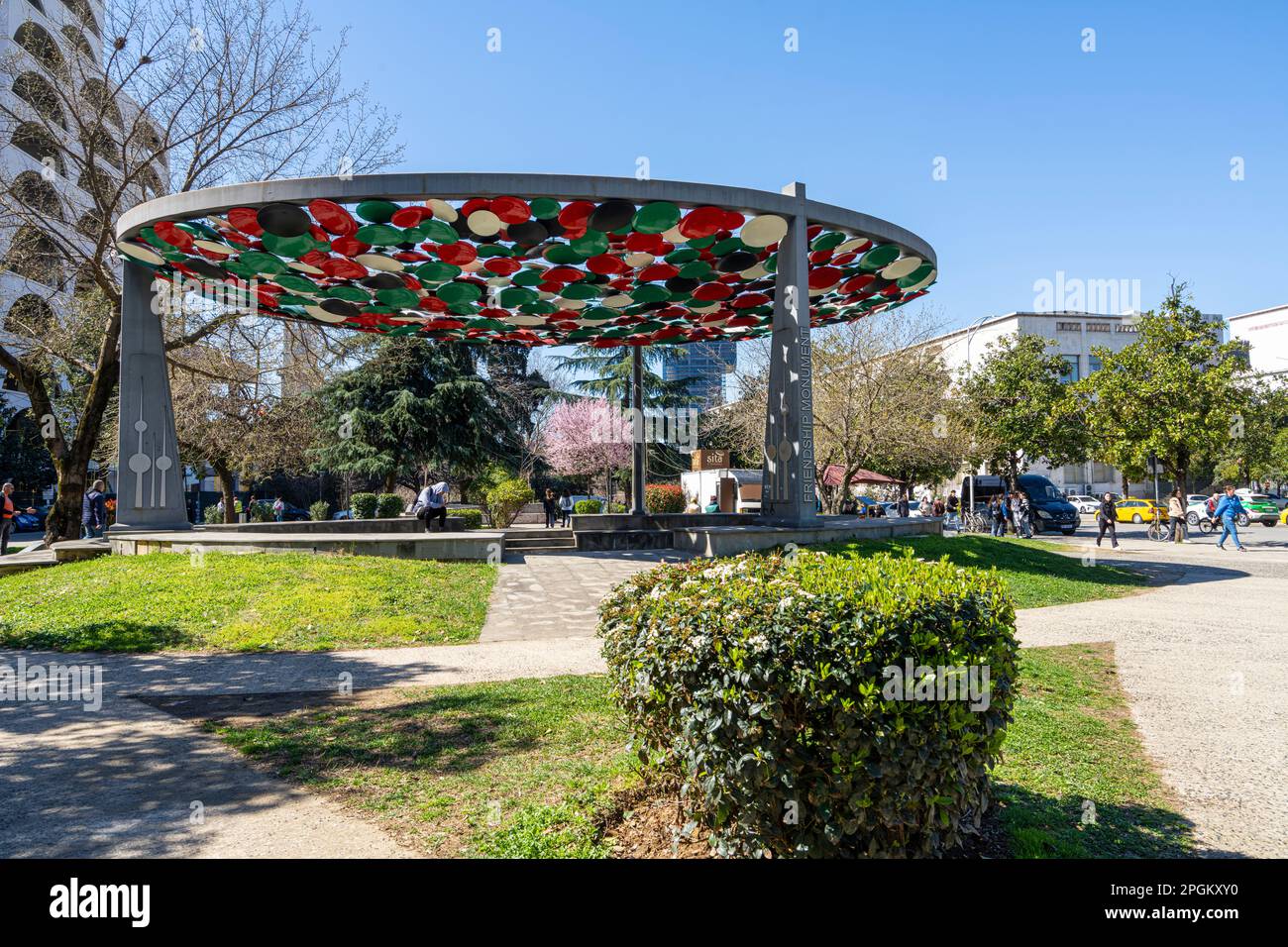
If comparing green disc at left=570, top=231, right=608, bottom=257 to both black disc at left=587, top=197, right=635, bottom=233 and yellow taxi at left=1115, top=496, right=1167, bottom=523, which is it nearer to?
black disc at left=587, top=197, right=635, bottom=233

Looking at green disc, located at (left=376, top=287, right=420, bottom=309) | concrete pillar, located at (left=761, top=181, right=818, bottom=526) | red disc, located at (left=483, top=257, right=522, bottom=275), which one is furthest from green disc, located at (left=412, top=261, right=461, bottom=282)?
concrete pillar, located at (left=761, top=181, right=818, bottom=526)

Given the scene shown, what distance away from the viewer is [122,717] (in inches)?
227

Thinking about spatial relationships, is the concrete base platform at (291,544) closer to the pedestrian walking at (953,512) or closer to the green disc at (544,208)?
the green disc at (544,208)

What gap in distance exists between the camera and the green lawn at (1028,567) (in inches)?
494

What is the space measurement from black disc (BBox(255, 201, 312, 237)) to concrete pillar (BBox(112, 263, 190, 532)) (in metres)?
5.01

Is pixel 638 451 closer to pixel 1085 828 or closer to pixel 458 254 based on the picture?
pixel 458 254

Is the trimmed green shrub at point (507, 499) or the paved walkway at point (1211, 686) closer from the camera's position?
the paved walkway at point (1211, 686)

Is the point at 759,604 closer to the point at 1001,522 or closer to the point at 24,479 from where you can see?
the point at 1001,522

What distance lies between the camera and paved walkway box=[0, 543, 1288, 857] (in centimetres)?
365

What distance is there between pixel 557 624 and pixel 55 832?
634 cm

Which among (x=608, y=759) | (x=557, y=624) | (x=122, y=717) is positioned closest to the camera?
(x=608, y=759)

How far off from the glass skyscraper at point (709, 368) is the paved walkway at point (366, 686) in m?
15.2

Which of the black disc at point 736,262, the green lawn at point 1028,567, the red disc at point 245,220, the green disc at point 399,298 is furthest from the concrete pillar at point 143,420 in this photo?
the green lawn at point 1028,567
